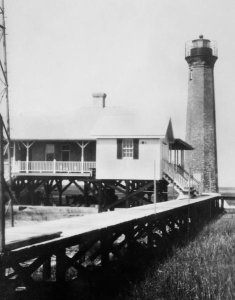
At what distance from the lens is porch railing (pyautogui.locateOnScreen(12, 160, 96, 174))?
30.1 meters

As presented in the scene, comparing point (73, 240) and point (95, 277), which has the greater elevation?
point (73, 240)

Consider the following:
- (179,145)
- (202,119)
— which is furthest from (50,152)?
(202,119)

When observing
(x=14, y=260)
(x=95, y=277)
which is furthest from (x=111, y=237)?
(x=14, y=260)

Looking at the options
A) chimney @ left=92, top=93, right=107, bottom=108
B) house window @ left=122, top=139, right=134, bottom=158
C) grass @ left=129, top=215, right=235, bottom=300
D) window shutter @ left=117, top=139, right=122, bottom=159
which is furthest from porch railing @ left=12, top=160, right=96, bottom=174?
grass @ left=129, top=215, right=235, bottom=300

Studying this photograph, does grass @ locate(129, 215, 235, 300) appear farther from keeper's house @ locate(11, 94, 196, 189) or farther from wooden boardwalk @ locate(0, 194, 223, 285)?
keeper's house @ locate(11, 94, 196, 189)

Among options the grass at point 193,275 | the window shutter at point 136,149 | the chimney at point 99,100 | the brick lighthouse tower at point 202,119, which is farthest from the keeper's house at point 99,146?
the grass at point 193,275

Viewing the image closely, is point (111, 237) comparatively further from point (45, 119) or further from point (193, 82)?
point (193, 82)

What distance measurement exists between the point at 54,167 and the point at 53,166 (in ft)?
0.75

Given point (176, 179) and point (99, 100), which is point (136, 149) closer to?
point (176, 179)

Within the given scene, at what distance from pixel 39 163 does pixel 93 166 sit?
11.7 feet

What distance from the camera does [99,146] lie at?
29438mm

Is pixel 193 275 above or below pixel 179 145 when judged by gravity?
below

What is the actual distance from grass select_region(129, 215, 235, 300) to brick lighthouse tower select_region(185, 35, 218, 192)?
2751cm

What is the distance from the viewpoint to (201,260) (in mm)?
11555
